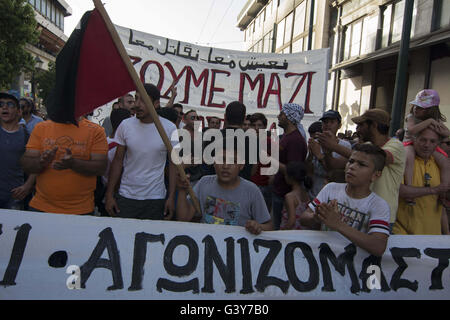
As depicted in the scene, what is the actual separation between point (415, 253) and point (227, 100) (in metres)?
4.24

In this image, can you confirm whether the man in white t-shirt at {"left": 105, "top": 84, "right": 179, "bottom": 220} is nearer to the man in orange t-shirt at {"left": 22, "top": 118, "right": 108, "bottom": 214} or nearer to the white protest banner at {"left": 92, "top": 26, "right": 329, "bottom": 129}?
the man in orange t-shirt at {"left": 22, "top": 118, "right": 108, "bottom": 214}

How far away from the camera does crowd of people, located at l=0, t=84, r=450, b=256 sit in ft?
7.47

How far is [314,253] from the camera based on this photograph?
230 centimetres

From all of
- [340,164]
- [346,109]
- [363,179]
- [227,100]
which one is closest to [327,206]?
[363,179]

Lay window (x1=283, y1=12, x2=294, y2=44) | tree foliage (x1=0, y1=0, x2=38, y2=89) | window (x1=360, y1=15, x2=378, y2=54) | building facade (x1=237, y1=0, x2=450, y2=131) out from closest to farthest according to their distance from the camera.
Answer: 1. building facade (x1=237, y1=0, x2=450, y2=131)
2. window (x1=360, y1=15, x2=378, y2=54)
3. tree foliage (x1=0, y1=0, x2=38, y2=89)
4. window (x1=283, y1=12, x2=294, y2=44)

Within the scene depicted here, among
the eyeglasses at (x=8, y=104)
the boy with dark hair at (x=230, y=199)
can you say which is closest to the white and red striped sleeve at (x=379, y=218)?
the boy with dark hair at (x=230, y=199)

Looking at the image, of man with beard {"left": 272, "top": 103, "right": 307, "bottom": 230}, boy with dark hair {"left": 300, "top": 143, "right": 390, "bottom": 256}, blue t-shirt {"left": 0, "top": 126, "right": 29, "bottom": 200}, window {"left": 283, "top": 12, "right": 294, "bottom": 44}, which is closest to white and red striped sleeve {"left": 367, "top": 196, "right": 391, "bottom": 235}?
boy with dark hair {"left": 300, "top": 143, "right": 390, "bottom": 256}

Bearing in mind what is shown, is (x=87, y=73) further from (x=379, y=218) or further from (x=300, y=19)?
(x=300, y=19)

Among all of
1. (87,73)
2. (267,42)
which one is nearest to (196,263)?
(87,73)

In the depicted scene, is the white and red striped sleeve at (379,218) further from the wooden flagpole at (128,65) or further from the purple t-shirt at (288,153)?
the purple t-shirt at (288,153)

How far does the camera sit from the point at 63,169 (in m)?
2.55

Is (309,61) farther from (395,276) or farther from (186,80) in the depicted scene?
(395,276)

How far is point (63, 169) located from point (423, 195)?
8.72 ft

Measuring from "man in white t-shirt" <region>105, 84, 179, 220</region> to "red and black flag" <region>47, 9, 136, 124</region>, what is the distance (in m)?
0.32
